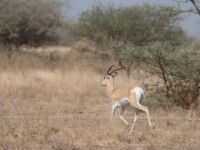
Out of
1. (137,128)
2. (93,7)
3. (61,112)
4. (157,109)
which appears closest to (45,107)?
(61,112)

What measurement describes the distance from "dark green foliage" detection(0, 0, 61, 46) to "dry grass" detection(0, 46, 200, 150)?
4.68m

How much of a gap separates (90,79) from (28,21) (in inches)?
563

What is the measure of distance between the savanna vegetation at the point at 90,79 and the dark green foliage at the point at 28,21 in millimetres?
64

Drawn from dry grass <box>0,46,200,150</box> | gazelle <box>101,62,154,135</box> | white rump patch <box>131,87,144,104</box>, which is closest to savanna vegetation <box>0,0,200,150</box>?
dry grass <box>0,46,200,150</box>

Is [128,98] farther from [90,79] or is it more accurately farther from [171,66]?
[90,79]

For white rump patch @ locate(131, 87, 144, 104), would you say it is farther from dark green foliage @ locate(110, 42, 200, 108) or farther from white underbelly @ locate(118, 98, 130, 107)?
dark green foliage @ locate(110, 42, 200, 108)

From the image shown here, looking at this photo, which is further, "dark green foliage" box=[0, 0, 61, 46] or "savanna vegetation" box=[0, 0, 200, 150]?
"dark green foliage" box=[0, 0, 61, 46]

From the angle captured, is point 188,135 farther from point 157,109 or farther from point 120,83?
point 120,83

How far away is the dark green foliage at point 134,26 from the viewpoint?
3325 cm

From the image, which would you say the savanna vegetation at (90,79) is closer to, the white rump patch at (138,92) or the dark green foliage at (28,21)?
the dark green foliage at (28,21)

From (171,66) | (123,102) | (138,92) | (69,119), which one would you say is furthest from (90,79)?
(138,92)

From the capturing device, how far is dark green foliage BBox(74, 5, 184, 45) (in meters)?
33.2

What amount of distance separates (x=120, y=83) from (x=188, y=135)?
1156 centimetres

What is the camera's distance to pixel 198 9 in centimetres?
2114
